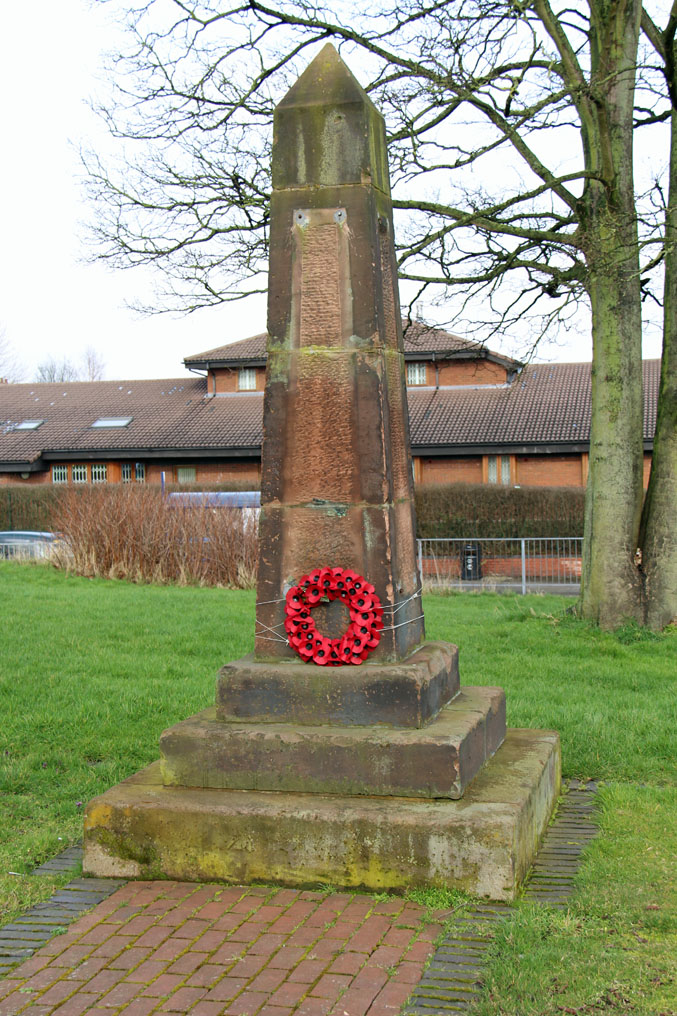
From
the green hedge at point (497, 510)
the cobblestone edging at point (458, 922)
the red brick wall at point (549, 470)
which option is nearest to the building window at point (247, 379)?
the red brick wall at point (549, 470)

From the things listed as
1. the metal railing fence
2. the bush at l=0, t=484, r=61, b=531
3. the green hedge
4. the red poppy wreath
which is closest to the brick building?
the green hedge

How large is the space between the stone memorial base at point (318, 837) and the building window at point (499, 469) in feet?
97.1

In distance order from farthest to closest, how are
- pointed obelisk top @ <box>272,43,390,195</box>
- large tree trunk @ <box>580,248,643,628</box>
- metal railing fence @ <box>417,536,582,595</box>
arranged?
metal railing fence @ <box>417,536,582,595</box> < large tree trunk @ <box>580,248,643,628</box> < pointed obelisk top @ <box>272,43,390,195</box>

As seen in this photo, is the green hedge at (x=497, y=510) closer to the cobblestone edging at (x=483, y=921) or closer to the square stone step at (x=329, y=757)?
the cobblestone edging at (x=483, y=921)

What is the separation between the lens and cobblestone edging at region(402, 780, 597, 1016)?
11.7ft

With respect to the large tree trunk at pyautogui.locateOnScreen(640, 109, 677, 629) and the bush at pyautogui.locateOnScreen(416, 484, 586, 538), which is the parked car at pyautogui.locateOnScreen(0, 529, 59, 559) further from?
the large tree trunk at pyautogui.locateOnScreen(640, 109, 677, 629)

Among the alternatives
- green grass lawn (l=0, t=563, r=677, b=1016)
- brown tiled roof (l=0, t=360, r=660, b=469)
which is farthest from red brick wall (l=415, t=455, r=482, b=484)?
green grass lawn (l=0, t=563, r=677, b=1016)

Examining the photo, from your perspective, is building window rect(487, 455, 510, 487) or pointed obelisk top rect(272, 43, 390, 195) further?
building window rect(487, 455, 510, 487)

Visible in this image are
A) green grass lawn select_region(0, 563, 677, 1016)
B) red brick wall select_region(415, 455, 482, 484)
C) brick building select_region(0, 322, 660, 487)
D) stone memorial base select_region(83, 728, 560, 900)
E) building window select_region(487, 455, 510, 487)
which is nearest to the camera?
green grass lawn select_region(0, 563, 677, 1016)

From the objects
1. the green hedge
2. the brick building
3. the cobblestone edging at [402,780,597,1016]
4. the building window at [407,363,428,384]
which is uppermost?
the building window at [407,363,428,384]

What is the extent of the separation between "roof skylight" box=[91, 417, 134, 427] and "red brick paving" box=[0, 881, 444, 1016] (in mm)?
36180

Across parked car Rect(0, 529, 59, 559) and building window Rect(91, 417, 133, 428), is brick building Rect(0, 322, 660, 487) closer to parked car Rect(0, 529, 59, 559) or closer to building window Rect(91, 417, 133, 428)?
building window Rect(91, 417, 133, 428)

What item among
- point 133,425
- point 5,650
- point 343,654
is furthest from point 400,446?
point 133,425

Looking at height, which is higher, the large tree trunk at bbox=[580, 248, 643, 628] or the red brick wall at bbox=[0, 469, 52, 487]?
the red brick wall at bbox=[0, 469, 52, 487]
